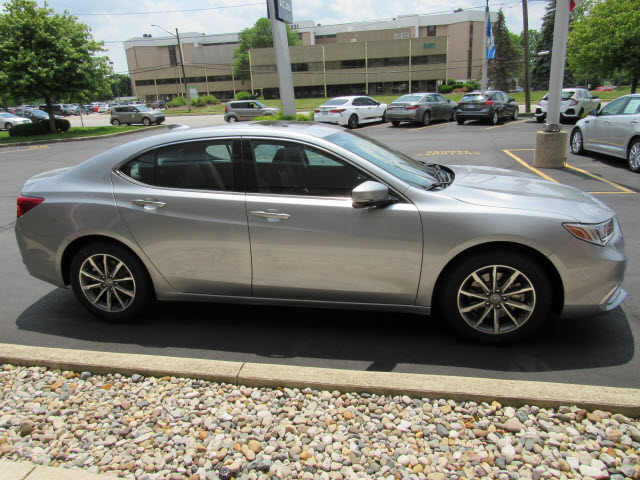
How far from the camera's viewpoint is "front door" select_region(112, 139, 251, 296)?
3629 mm

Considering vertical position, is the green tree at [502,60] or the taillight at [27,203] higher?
the green tree at [502,60]

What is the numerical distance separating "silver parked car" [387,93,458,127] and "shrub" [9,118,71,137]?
1911cm

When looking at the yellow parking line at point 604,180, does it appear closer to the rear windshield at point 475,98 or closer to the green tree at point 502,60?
the rear windshield at point 475,98

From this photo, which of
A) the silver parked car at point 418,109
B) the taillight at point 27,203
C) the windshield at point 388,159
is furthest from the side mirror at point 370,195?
the silver parked car at point 418,109

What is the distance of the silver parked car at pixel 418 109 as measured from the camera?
22.9 meters

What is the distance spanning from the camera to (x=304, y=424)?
2.68m

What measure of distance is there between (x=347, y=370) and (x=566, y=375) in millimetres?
1436

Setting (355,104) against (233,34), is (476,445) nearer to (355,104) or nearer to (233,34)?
(355,104)

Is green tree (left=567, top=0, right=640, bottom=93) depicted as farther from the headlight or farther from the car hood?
the headlight

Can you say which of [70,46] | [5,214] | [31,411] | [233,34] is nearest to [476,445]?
[31,411]

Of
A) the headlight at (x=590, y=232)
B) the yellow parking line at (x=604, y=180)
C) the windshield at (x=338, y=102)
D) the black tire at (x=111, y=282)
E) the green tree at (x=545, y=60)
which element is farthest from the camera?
the green tree at (x=545, y=60)

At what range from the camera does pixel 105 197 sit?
3.84 meters

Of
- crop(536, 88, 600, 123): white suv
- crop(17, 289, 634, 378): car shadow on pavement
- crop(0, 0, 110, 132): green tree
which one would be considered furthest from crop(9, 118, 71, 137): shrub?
crop(17, 289, 634, 378): car shadow on pavement

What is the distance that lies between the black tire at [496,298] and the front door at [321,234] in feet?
0.97
